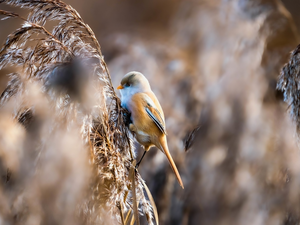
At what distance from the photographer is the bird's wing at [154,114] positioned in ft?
3.34

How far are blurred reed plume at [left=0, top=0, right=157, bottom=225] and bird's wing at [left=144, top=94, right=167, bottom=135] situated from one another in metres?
0.20

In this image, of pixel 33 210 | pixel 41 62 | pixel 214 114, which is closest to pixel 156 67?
pixel 214 114

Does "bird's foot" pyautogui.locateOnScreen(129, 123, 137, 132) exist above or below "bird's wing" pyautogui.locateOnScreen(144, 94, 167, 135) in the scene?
below

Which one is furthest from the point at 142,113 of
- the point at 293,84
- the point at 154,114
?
the point at 293,84

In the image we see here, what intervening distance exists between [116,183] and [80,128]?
17 cm

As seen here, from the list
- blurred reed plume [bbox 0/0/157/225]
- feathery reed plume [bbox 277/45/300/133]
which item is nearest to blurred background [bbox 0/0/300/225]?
feathery reed plume [bbox 277/45/300/133]

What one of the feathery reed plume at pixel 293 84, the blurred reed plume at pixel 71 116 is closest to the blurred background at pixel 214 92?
the feathery reed plume at pixel 293 84

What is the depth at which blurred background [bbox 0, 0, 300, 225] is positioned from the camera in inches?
50.5

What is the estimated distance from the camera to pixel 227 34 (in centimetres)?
156

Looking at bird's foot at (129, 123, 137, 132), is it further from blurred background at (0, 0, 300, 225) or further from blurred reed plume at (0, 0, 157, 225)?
blurred background at (0, 0, 300, 225)

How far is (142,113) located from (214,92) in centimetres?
60

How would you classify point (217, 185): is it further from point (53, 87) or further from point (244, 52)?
point (53, 87)

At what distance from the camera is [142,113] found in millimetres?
1004

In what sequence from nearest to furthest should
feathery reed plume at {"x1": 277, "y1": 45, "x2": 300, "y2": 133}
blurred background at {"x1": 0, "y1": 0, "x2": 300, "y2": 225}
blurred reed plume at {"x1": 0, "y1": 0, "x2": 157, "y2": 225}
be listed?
blurred reed plume at {"x1": 0, "y1": 0, "x2": 157, "y2": 225}, feathery reed plume at {"x1": 277, "y1": 45, "x2": 300, "y2": 133}, blurred background at {"x1": 0, "y1": 0, "x2": 300, "y2": 225}
